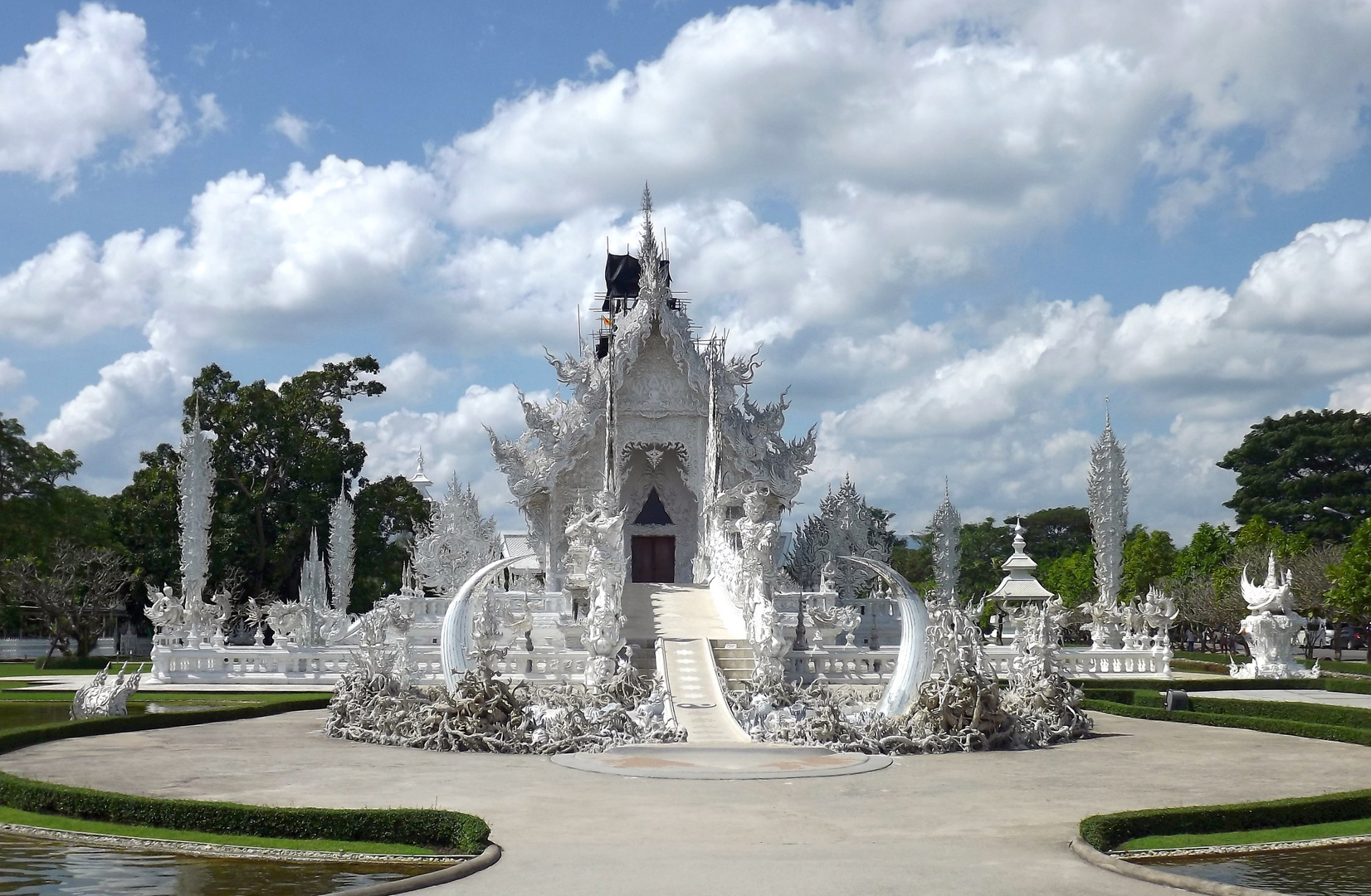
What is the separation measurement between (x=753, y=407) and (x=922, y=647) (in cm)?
1502

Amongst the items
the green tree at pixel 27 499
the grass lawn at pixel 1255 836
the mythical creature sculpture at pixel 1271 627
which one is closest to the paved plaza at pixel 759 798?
the grass lawn at pixel 1255 836

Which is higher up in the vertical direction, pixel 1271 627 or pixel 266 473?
pixel 266 473

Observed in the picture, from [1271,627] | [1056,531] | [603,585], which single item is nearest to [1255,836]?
[603,585]

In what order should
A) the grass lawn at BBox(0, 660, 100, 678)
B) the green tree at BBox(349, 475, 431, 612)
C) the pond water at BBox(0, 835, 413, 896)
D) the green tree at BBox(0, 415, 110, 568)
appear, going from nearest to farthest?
the pond water at BBox(0, 835, 413, 896)
the grass lawn at BBox(0, 660, 100, 678)
the green tree at BBox(0, 415, 110, 568)
the green tree at BBox(349, 475, 431, 612)

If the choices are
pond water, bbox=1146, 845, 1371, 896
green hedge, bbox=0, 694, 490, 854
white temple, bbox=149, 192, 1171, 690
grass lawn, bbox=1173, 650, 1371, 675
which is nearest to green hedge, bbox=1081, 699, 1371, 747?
white temple, bbox=149, 192, 1171, 690

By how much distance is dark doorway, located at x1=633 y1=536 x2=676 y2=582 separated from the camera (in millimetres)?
32562

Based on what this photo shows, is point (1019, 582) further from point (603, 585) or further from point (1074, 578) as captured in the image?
point (1074, 578)

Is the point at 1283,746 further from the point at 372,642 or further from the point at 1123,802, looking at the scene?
the point at 372,642

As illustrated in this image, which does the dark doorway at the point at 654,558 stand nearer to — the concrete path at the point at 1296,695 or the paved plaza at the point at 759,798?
the concrete path at the point at 1296,695

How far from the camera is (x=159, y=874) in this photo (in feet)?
27.7

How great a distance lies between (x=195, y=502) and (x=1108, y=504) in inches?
942

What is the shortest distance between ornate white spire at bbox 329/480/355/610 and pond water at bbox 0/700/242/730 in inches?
602

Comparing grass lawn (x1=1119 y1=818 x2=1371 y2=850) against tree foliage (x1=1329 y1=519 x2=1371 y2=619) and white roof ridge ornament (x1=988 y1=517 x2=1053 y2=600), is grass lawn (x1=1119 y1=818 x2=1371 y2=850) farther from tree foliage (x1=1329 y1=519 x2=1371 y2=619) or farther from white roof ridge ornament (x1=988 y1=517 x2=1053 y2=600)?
tree foliage (x1=1329 y1=519 x2=1371 y2=619)

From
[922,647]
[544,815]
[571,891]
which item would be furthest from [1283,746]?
[571,891]
